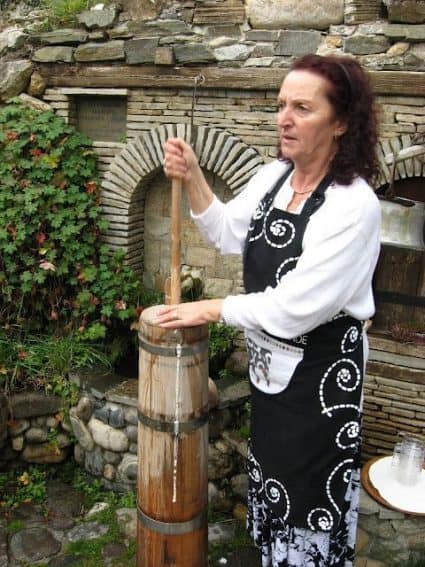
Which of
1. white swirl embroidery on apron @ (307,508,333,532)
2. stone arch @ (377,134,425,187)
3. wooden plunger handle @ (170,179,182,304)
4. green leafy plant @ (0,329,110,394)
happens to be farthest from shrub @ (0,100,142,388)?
white swirl embroidery on apron @ (307,508,333,532)

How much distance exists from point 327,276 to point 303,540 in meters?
1.03

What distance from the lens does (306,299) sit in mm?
1846

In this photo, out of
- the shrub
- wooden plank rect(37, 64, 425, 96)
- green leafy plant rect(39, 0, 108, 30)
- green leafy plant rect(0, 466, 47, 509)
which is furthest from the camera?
green leafy plant rect(39, 0, 108, 30)

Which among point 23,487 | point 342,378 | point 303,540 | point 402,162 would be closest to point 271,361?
point 342,378

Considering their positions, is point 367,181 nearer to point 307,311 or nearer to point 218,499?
point 307,311

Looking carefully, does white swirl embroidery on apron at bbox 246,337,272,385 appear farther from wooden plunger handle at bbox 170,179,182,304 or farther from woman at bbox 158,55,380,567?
wooden plunger handle at bbox 170,179,182,304

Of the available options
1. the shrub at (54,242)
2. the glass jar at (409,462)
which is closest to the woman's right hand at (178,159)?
the glass jar at (409,462)

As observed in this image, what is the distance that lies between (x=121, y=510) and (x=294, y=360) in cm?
251

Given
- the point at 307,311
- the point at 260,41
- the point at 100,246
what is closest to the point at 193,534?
the point at 307,311

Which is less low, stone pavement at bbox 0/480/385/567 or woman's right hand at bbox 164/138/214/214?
woman's right hand at bbox 164/138/214/214

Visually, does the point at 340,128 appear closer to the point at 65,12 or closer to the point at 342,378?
the point at 342,378

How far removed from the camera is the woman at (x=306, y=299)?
187cm

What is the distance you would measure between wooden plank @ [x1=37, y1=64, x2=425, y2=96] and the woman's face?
229 cm

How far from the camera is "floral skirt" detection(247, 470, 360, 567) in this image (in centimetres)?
223
